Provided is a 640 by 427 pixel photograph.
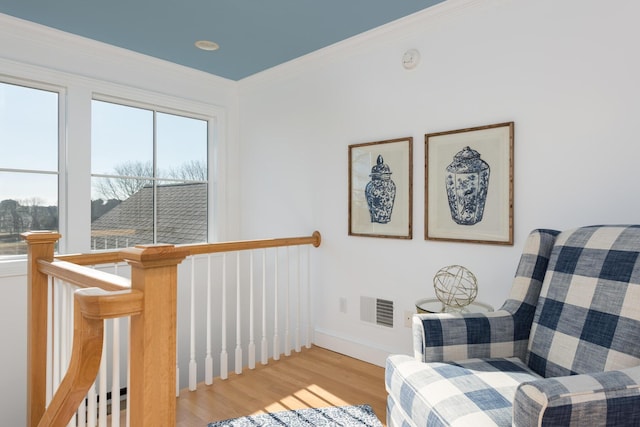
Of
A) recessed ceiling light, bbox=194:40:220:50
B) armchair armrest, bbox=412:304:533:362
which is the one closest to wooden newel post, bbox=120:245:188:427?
armchair armrest, bbox=412:304:533:362

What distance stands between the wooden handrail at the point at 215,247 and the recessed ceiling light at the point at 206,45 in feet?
5.10

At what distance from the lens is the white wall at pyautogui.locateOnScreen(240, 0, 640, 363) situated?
6.44ft

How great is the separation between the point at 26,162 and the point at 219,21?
5.60 ft

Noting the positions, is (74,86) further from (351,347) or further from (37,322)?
(351,347)

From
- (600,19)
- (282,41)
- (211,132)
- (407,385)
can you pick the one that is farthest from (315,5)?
(407,385)

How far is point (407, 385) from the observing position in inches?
58.4

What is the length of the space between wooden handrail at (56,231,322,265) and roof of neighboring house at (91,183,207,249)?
1.04 meters

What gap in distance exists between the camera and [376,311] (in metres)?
2.88

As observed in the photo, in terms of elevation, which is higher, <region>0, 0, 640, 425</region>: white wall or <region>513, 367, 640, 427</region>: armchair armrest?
<region>0, 0, 640, 425</region>: white wall

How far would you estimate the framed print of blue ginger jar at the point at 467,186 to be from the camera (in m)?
2.35

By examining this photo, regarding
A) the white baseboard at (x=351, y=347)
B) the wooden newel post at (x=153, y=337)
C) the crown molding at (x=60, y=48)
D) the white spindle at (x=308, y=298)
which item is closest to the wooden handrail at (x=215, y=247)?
the white spindle at (x=308, y=298)

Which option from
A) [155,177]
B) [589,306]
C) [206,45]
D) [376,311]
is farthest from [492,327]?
[155,177]

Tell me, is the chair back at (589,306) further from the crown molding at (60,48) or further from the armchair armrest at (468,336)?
the crown molding at (60,48)

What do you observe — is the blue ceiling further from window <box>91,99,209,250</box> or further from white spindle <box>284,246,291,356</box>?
white spindle <box>284,246,291,356</box>
